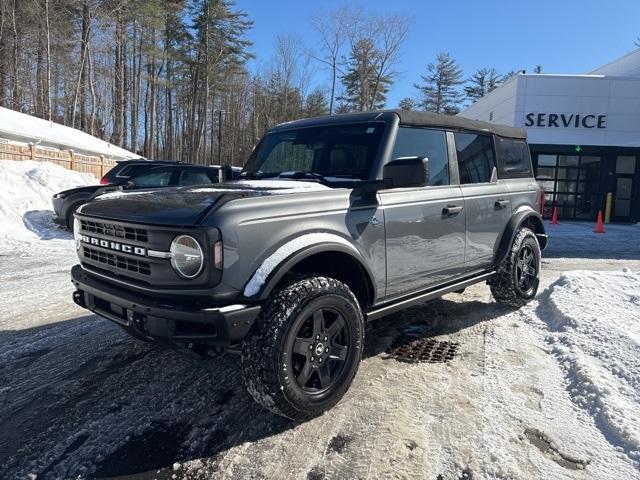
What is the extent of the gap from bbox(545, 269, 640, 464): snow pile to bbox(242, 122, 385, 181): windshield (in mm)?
2227

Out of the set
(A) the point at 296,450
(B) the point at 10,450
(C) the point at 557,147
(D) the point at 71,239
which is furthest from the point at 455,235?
(C) the point at 557,147

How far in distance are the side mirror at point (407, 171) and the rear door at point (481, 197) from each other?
126 cm

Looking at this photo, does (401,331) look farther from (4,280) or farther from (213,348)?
(4,280)

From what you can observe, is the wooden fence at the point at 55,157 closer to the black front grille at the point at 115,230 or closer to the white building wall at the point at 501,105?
the black front grille at the point at 115,230

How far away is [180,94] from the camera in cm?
4759

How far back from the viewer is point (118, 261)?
3.06 m

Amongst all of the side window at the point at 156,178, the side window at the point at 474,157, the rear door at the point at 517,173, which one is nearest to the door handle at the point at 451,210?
the side window at the point at 474,157

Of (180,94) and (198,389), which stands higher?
(180,94)

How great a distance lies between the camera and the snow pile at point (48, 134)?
70.3ft

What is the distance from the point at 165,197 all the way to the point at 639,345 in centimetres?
398

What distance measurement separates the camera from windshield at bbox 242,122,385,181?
3709 millimetres

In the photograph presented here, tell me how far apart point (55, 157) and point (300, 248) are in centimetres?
1914

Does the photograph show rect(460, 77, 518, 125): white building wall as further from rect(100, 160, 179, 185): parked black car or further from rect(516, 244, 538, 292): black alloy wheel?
rect(516, 244, 538, 292): black alloy wheel

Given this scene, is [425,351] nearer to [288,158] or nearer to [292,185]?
[292,185]
